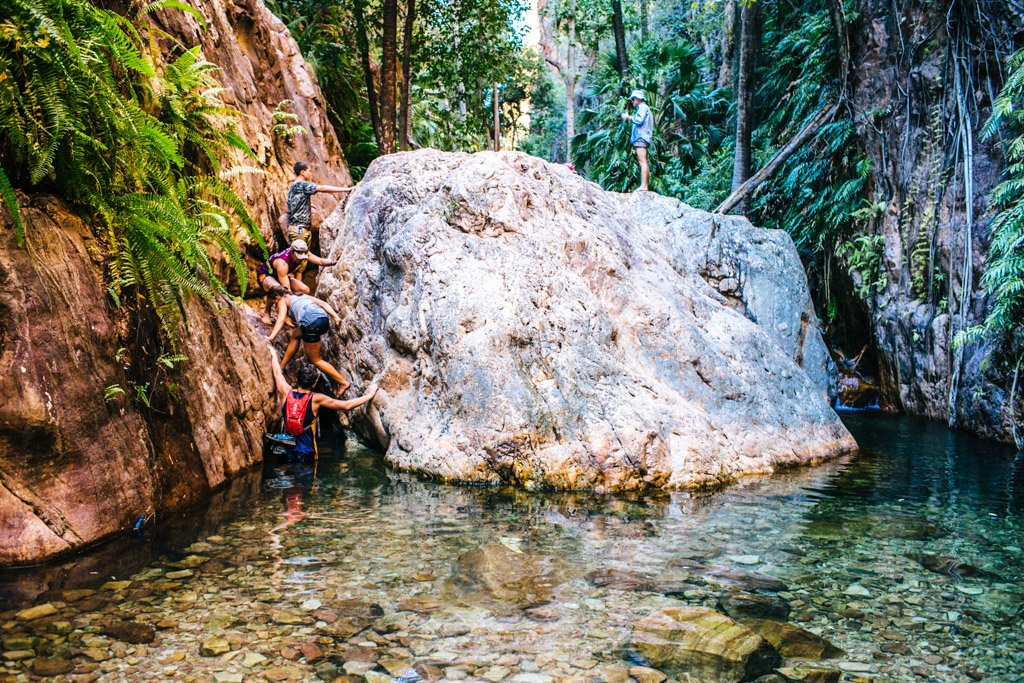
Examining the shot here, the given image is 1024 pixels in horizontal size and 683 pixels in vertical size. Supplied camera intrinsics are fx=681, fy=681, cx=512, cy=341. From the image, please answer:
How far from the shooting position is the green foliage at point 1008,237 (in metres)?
7.23

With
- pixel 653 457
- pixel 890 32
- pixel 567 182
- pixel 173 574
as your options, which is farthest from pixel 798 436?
pixel 890 32

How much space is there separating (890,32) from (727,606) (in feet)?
34.7

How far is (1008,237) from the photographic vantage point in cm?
733

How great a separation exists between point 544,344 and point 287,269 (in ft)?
11.8

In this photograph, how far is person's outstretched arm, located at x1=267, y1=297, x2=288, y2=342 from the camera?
7508mm

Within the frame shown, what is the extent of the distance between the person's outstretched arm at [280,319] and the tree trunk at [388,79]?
4741 millimetres

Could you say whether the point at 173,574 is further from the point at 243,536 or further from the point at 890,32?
the point at 890,32

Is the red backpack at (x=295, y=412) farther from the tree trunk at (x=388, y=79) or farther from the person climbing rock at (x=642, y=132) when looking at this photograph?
the tree trunk at (x=388, y=79)

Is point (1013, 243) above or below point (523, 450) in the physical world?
above

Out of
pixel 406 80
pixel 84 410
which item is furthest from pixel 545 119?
pixel 84 410

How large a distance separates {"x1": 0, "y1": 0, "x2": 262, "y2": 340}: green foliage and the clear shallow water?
1736mm

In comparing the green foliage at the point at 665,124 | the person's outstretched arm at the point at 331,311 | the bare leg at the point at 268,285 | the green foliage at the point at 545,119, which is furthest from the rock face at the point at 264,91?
the green foliage at the point at 545,119

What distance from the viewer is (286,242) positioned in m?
8.84

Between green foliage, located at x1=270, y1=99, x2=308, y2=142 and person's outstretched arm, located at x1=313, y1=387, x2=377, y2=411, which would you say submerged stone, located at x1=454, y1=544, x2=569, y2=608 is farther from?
green foliage, located at x1=270, y1=99, x2=308, y2=142
